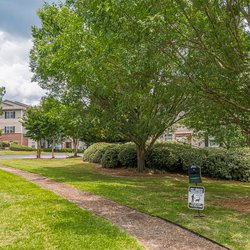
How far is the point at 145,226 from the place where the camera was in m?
6.77

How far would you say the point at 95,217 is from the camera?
24.3 feet

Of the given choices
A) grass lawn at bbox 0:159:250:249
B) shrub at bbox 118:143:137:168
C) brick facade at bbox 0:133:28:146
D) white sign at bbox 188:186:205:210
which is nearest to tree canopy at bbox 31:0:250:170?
white sign at bbox 188:186:205:210

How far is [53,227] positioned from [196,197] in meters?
3.59

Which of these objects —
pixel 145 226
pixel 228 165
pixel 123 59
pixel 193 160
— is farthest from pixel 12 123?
pixel 145 226

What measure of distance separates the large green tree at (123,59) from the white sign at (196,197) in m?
2.83

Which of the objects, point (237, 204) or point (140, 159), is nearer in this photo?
point (237, 204)

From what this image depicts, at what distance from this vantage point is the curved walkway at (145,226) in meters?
5.63

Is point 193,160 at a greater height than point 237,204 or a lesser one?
greater

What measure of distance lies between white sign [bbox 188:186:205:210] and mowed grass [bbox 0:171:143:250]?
7.16ft

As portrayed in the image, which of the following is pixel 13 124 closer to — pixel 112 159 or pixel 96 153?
pixel 96 153

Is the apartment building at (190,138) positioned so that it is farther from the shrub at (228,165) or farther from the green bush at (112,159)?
the green bush at (112,159)

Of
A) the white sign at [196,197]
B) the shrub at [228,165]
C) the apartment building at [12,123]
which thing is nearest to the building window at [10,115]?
the apartment building at [12,123]

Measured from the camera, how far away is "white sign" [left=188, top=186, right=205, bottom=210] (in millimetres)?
7368

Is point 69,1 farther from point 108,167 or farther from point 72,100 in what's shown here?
point 108,167
